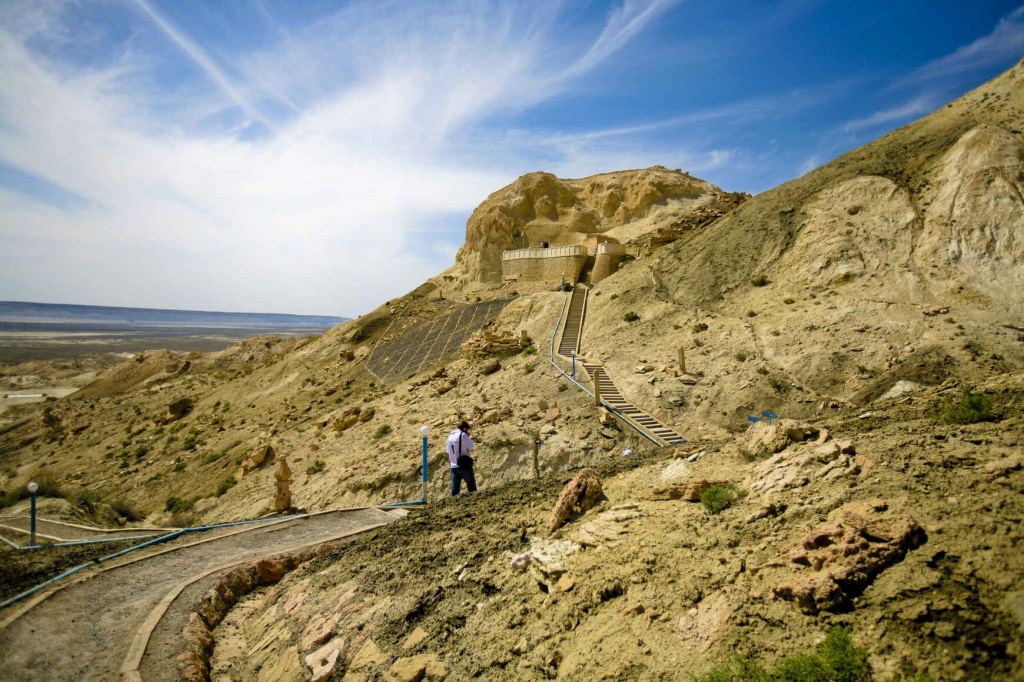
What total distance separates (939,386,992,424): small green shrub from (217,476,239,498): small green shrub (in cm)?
1961

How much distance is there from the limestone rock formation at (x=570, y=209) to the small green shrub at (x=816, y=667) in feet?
108

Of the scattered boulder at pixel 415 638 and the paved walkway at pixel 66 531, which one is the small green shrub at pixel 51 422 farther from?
the scattered boulder at pixel 415 638

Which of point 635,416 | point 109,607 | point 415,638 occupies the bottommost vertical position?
point 109,607

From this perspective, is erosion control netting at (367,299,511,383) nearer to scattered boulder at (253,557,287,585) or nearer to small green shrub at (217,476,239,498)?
small green shrub at (217,476,239,498)

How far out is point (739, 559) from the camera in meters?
4.36

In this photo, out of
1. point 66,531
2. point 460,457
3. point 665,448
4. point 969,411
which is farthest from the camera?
point 665,448

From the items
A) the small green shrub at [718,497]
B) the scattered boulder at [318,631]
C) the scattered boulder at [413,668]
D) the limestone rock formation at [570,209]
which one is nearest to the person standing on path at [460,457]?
the scattered boulder at [318,631]

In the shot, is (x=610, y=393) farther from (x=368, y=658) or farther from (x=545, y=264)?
(x=545, y=264)

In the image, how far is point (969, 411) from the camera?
5820mm

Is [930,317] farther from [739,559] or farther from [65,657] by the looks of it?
[65,657]

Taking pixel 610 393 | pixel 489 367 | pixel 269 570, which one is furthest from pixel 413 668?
pixel 489 367

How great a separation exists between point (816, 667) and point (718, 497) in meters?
2.55

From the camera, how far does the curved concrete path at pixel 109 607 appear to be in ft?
16.8

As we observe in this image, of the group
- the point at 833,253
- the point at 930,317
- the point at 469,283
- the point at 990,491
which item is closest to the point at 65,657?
the point at 990,491
